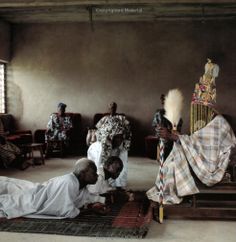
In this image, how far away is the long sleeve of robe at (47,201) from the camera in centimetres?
450

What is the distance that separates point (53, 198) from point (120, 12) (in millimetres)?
6302

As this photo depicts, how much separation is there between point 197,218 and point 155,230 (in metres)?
0.66

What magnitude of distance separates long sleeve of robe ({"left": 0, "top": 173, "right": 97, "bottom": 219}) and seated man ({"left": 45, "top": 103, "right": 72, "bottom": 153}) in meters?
5.18

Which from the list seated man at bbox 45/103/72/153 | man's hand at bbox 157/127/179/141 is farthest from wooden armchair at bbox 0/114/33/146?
man's hand at bbox 157/127/179/141

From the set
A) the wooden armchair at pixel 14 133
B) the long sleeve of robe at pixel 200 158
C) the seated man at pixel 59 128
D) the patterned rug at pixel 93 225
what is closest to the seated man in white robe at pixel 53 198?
the patterned rug at pixel 93 225

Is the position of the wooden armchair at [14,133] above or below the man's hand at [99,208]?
above

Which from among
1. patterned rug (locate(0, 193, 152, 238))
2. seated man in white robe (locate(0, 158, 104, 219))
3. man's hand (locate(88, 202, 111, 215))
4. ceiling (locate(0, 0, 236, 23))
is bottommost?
patterned rug (locate(0, 193, 152, 238))

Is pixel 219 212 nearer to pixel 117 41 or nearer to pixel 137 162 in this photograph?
pixel 137 162

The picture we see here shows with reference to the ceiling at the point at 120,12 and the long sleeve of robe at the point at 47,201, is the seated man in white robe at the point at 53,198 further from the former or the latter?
the ceiling at the point at 120,12

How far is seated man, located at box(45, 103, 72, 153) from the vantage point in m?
9.92

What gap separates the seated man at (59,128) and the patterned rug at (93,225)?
5.39m

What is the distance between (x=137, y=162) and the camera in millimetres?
9461

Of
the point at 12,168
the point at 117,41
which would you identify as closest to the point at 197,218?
the point at 12,168

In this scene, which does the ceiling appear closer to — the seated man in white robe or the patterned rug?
the seated man in white robe
